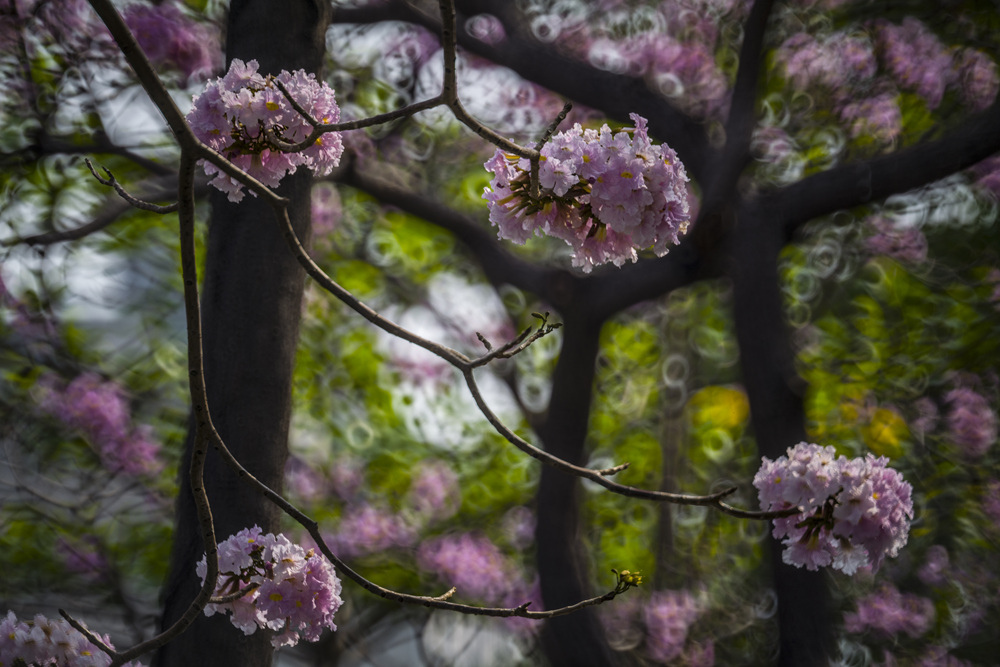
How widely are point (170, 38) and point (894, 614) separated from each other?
392 cm

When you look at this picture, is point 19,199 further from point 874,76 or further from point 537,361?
point 874,76

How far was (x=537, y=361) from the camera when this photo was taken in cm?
443

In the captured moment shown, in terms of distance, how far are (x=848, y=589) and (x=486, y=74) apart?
292 centimetres

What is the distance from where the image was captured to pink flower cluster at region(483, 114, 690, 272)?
1.22m

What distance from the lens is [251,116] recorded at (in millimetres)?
1331

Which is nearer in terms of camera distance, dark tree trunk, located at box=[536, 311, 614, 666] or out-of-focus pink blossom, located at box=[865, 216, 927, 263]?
dark tree trunk, located at box=[536, 311, 614, 666]

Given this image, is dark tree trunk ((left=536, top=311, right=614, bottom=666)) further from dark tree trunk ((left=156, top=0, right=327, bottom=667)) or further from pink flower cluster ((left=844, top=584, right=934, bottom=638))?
pink flower cluster ((left=844, top=584, right=934, bottom=638))

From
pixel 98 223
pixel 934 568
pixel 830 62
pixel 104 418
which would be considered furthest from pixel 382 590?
pixel 934 568

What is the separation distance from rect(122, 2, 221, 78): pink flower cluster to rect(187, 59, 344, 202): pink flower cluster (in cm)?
179

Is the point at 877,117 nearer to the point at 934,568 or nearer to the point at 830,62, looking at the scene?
the point at 830,62

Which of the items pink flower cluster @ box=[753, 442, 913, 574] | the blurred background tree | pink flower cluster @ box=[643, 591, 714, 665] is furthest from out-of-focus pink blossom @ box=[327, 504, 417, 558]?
pink flower cluster @ box=[753, 442, 913, 574]

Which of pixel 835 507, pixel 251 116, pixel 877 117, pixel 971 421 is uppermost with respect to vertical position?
pixel 877 117

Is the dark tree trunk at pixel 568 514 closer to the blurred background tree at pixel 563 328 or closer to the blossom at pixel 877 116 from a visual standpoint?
the blurred background tree at pixel 563 328

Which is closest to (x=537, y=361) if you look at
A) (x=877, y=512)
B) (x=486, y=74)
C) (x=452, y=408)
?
(x=452, y=408)
